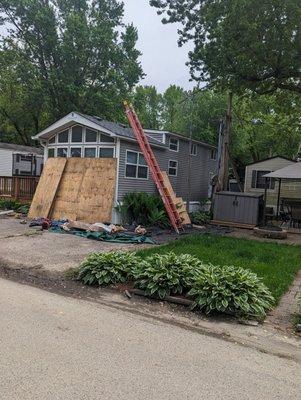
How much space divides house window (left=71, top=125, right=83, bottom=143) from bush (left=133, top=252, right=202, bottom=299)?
9896mm

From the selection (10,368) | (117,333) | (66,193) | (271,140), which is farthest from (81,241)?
(271,140)

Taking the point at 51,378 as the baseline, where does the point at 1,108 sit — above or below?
above

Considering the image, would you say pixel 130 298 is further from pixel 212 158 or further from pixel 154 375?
pixel 212 158

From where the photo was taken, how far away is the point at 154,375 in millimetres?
3223

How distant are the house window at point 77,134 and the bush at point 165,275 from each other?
9.90 metres

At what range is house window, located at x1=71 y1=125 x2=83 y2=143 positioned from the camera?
15.0m

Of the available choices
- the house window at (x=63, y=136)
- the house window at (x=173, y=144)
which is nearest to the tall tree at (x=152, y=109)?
the house window at (x=173, y=144)

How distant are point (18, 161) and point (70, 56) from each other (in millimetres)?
8020

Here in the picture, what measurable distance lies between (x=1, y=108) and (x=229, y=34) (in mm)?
24191

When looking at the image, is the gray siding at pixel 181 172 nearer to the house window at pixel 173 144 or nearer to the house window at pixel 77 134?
the house window at pixel 173 144

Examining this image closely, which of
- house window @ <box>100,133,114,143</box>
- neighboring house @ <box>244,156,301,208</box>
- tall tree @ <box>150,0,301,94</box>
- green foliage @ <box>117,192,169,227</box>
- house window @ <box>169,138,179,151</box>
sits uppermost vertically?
tall tree @ <box>150,0,301,94</box>

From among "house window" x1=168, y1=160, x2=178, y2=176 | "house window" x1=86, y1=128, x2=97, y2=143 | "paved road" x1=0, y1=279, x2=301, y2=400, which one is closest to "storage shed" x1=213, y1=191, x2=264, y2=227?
"house window" x1=168, y1=160, x2=178, y2=176

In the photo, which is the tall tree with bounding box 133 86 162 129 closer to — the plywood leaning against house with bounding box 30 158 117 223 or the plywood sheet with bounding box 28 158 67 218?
the plywood sheet with bounding box 28 158 67 218

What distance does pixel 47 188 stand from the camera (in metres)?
14.4
